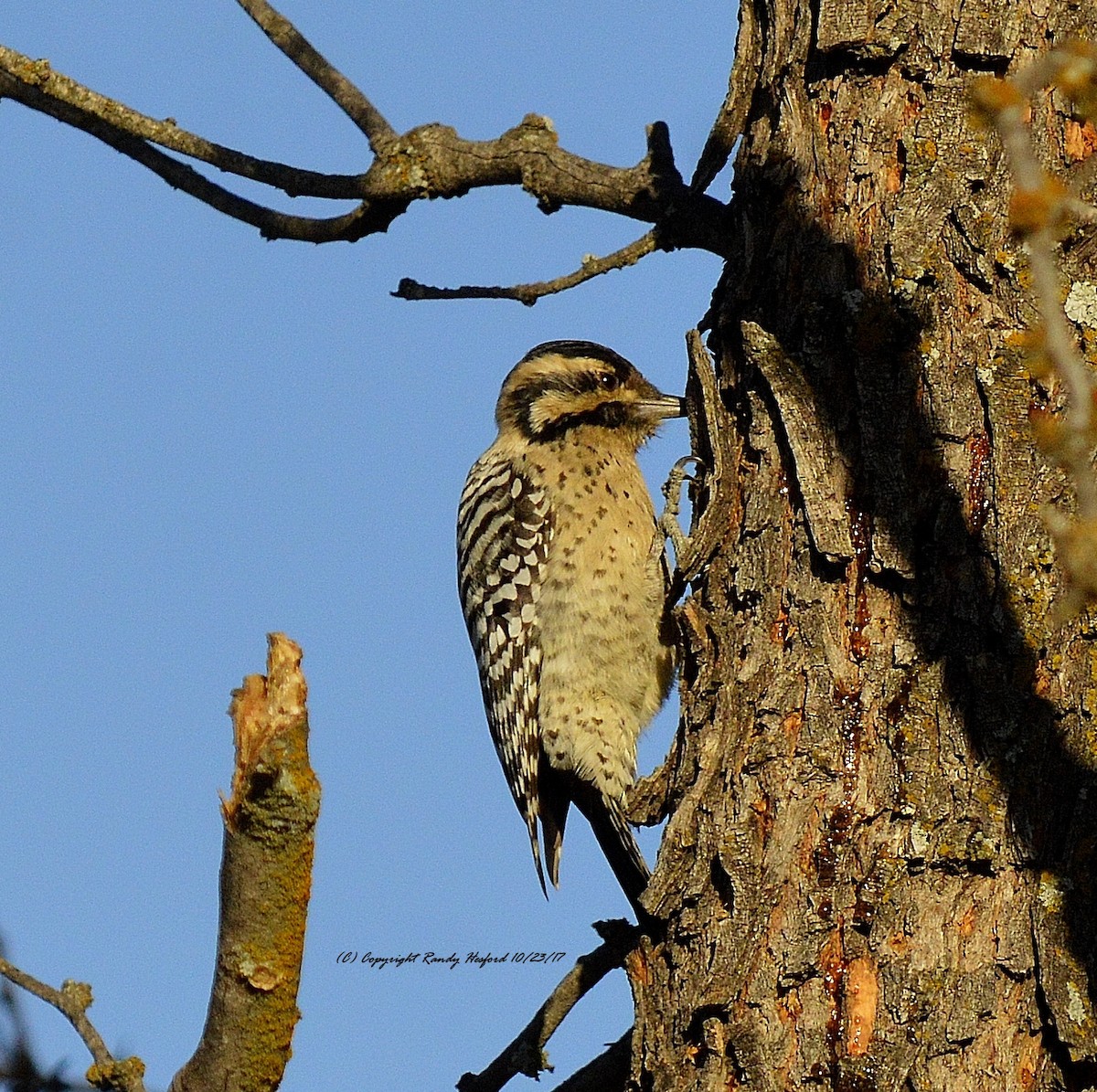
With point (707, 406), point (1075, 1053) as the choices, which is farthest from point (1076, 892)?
point (707, 406)

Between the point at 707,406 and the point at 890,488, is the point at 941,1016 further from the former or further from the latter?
the point at 707,406

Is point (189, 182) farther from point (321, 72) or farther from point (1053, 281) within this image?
point (1053, 281)

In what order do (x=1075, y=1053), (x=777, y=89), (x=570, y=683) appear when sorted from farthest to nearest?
(x=570, y=683) < (x=777, y=89) < (x=1075, y=1053)

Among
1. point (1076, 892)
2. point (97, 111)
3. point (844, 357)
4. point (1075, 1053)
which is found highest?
point (97, 111)

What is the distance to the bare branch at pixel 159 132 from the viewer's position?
4.04 m

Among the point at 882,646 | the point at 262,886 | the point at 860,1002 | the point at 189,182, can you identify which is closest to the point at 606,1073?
the point at 860,1002

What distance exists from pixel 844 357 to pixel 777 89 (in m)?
0.67

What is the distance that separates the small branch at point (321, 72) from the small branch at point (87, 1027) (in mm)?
2353

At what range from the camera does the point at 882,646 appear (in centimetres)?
282

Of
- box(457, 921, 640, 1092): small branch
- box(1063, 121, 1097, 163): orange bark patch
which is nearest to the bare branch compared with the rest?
box(1063, 121, 1097, 163): orange bark patch

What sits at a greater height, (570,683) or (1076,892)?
(570,683)

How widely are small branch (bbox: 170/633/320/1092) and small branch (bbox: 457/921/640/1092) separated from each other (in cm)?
152

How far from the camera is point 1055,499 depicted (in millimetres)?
2766

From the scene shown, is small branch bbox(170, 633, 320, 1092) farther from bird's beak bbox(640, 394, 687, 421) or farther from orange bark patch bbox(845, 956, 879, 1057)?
bird's beak bbox(640, 394, 687, 421)
